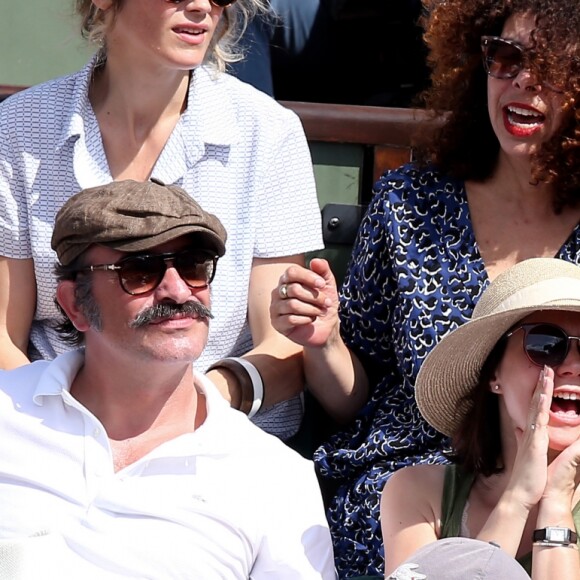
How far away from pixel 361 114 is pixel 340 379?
2.54 feet

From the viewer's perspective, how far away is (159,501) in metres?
2.65

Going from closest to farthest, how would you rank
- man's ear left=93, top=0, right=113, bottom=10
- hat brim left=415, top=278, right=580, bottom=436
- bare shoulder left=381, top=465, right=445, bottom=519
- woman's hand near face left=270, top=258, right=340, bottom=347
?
hat brim left=415, top=278, right=580, bottom=436
bare shoulder left=381, top=465, right=445, bottom=519
woman's hand near face left=270, top=258, right=340, bottom=347
man's ear left=93, top=0, right=113, bottom=10

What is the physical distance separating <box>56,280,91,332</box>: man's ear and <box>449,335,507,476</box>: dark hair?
79 cm

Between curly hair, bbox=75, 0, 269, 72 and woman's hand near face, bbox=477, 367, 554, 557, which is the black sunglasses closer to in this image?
curly hair, bbox=75, 0, 269, 72

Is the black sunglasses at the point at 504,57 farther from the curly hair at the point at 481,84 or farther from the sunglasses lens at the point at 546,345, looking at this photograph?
the sunglasses lens at the point at 546,345

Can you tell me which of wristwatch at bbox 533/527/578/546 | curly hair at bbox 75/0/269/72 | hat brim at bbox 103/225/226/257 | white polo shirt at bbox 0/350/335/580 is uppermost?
curly hair at bbox 75/0/269/72

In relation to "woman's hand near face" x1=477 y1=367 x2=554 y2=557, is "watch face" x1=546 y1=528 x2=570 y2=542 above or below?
below

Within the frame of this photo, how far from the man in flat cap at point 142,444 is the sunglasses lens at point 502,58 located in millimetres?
829

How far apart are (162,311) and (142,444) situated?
0.92 feet

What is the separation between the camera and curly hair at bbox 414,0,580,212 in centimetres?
311

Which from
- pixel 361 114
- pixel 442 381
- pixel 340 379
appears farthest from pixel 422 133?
pixel 442 381

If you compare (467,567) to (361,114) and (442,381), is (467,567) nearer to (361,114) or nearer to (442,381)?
(442,381)

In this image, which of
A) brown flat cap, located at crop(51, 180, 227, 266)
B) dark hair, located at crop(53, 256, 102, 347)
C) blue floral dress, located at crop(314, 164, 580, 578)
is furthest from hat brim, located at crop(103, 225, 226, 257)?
blue floral dress, located at crop(314, 164, 580, 578)

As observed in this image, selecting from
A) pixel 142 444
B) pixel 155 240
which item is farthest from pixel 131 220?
pixel 142 444
